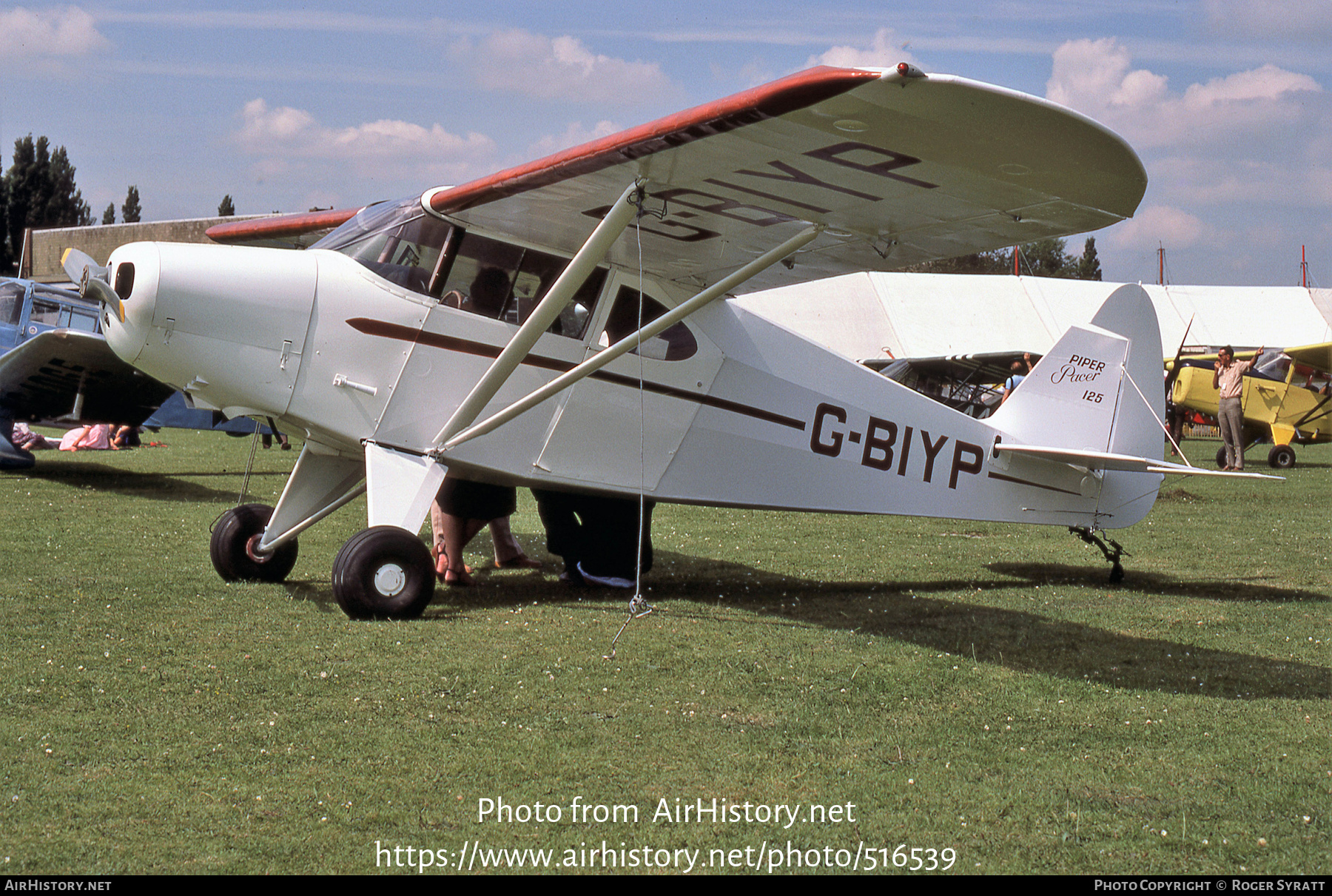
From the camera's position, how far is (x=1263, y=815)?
3387 mm

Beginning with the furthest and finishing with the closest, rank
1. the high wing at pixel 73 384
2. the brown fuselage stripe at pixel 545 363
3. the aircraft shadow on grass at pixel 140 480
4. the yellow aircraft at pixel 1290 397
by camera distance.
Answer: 1. the yellow aircraft at pixel 1290 397
2. the high wing at pixel 73 384
3. the aircraft shadow on grass at pixel 140 480
4. the brown fuselage stripe at pixel 545 363

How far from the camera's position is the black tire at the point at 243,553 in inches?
283

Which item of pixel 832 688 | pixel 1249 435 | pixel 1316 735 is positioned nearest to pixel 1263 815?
pixel 1316 735

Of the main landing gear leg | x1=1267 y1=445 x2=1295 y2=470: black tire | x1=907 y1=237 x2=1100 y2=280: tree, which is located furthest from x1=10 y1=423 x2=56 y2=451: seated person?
x1=907 y1=237 x2=1100 y2=280: tree

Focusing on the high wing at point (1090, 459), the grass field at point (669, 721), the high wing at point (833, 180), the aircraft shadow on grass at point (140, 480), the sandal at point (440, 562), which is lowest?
the aircraft shadow on grass at point (140, 480)

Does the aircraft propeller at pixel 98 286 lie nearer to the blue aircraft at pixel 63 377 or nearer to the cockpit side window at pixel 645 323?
the cockpit side window at pixel 645 323

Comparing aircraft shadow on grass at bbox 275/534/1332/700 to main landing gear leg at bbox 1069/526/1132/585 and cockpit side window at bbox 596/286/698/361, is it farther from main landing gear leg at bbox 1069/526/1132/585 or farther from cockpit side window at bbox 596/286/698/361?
cockpit side window at bbox 596/286/698/361

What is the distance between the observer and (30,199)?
6241cm

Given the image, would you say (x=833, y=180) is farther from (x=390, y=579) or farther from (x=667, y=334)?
(x=390, y=579)

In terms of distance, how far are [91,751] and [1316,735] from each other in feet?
15.4

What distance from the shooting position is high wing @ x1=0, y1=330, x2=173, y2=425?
43.0 feet

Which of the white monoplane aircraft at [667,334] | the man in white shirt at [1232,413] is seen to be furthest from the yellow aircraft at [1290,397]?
the white monoplane aircraft at [667,334]

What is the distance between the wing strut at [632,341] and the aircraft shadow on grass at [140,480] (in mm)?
6762
